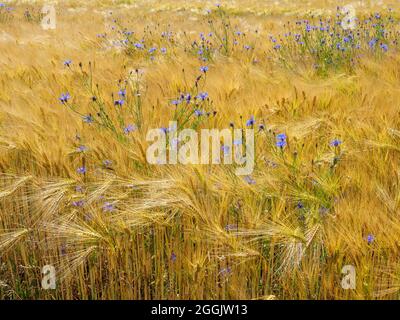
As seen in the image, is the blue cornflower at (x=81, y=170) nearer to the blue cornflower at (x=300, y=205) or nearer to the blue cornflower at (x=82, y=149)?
the blue cornflower at (x=82, y=149)

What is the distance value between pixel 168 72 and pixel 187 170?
1.88 meters

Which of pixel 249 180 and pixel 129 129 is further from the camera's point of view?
pixel 129 129

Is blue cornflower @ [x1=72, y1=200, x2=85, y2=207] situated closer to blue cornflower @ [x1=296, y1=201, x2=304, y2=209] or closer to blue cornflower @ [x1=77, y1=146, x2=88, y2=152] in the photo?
blue cornflower @ [x1=77, y1=146, x2=88, y2=152]

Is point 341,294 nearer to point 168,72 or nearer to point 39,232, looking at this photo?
point 39,232

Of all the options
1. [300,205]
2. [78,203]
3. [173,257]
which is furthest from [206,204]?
[78,203]

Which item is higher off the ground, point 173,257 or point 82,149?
point 82,149

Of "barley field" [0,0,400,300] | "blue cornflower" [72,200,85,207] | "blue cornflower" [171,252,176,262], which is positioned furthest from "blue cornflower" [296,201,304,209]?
"blue cornflower" [72,200,85,207]

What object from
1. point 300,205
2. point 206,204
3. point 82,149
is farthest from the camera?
point 82,149

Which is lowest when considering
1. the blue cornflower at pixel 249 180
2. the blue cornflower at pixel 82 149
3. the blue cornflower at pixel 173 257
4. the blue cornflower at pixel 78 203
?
the blue cornflower at pixel 173 257

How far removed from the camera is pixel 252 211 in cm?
180

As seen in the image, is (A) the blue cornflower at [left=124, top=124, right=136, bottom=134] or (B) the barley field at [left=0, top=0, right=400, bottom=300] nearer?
(B) the barley field at [left=0, top=0, right=400, bottom=300]

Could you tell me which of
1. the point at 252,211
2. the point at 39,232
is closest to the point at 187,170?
the point at 252,211

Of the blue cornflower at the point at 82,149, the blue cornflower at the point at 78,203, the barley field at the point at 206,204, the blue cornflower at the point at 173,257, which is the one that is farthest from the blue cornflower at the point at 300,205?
the blue cornflower at the point at 82,149

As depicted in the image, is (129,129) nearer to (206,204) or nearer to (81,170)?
(81,170)
